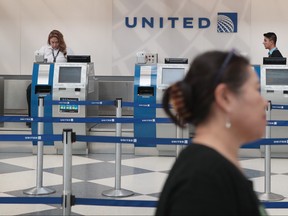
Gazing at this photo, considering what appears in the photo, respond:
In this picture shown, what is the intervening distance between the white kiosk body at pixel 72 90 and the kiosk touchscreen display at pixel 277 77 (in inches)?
98.9

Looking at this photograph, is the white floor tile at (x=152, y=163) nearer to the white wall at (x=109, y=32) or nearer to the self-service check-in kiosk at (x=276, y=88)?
the self-service check-in kiosk at (x=276, y=88)

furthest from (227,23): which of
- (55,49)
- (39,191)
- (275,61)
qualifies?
(39,191)

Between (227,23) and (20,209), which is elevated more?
(227,23)

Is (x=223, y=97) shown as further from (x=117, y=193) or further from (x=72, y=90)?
(x=72, y=90)

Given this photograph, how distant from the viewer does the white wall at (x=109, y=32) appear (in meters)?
12.4

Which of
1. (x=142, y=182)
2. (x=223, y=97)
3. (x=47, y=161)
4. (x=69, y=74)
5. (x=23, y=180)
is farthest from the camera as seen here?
(x=69, y=74)

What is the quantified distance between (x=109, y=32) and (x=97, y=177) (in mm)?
5773

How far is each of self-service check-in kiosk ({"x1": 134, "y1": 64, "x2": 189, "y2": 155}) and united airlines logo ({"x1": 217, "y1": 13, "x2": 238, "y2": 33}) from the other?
391 centimetres

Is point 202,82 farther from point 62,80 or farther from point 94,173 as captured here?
point 62,80

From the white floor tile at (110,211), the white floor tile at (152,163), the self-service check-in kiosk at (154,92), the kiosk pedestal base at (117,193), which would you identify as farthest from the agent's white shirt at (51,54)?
the white floor tile at (110,211)

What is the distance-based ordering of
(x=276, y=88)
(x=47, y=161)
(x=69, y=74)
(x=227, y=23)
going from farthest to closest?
(x=227, y=23), (x=69, y=74), (x=276, y=88), (x=47, y=161)

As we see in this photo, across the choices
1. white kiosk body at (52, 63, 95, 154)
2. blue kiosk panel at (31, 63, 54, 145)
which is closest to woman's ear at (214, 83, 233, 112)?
white kiosk body at (52, 63, 95, 154)

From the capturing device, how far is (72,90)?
8.68m

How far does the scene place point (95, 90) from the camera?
959 centimetres
